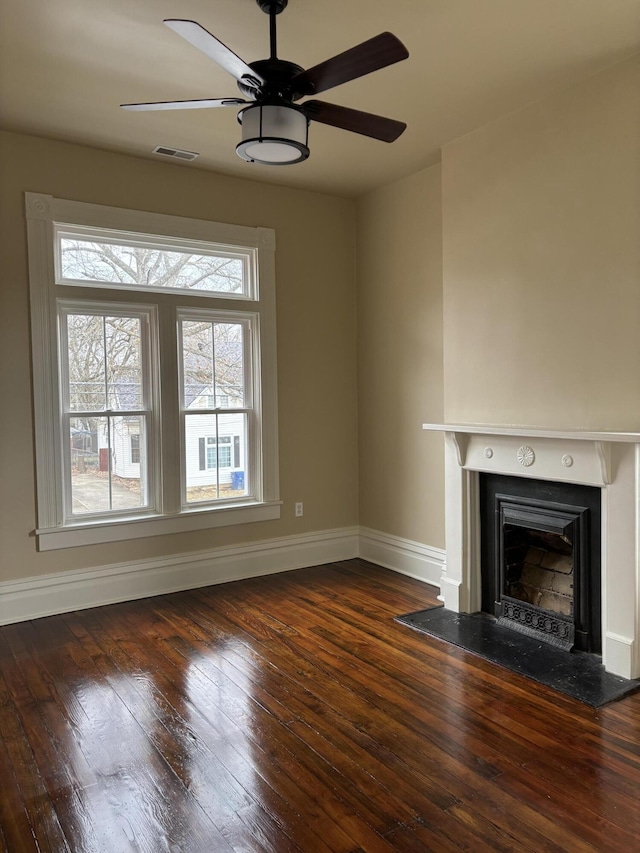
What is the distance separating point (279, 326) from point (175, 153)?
1.45 meters

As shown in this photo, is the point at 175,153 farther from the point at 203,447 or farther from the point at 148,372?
the point at 203,447

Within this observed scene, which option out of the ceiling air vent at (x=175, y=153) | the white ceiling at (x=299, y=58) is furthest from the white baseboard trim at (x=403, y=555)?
the ceiling air vent at (x=175, y=153)

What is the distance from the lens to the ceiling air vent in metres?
4.23

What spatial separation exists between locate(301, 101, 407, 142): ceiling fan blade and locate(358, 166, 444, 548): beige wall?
1885 mm

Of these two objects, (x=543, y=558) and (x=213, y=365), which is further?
(x=213, y=365)

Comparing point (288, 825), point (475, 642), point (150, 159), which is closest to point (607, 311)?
point (475, 642)

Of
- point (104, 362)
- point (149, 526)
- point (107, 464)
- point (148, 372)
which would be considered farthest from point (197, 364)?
point (149, 526)

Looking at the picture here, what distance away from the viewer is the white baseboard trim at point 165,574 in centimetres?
409

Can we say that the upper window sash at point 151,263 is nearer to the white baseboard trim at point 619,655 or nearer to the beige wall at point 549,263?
the beige wall at point 549,263

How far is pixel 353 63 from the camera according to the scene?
2.22 m

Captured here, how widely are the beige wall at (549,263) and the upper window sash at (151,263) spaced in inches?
64.2

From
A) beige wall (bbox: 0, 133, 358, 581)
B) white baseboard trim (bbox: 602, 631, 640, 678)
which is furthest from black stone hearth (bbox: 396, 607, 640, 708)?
beige wall (bbox: 0, 133, 358, 581)

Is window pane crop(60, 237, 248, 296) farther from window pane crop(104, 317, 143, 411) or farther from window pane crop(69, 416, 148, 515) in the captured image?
window pane crop(69, 416, 148, 515)

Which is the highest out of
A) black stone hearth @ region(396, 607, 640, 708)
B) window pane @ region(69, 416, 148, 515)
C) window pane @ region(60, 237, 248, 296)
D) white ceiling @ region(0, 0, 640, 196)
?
white ceiling @ region(0, 0, 640, 196)
